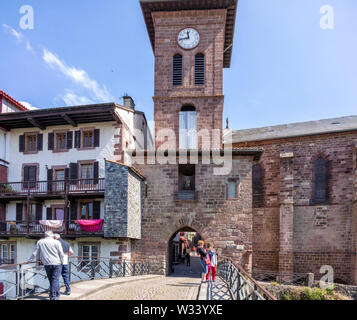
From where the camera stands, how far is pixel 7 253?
1867cm

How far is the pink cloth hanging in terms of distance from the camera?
1697 cm

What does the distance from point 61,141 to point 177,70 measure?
8.70 meters

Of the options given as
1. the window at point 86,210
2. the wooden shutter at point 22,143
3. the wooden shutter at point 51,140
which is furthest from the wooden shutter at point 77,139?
the wooden shutter at point 22,143

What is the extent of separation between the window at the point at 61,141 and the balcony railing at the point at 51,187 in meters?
2.02

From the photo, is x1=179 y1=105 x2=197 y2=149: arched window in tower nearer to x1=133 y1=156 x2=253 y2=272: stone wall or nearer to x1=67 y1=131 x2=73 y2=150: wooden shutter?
x1=133 y1=156 x2=253 y2=272: stone wall

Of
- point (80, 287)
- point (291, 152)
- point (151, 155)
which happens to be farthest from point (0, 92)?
point (291, 152)

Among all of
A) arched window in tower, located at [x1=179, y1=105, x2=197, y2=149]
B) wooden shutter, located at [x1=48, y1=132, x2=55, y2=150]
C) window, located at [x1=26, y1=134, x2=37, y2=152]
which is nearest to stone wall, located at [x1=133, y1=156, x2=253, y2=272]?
arched window in tower, located at [x1=179, y1=105, x2=197, y2=149]

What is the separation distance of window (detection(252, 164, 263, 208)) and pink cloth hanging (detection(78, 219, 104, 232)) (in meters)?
10.9

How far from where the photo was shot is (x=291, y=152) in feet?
71.6

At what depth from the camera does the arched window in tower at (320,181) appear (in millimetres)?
21891

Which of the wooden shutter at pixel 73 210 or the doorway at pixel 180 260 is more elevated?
the wooden shutter at pixel 73 210

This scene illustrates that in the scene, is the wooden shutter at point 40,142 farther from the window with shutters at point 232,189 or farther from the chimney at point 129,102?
the window with shutters at point 232,189

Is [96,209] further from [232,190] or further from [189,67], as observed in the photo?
[189,67]

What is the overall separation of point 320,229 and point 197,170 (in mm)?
9077
